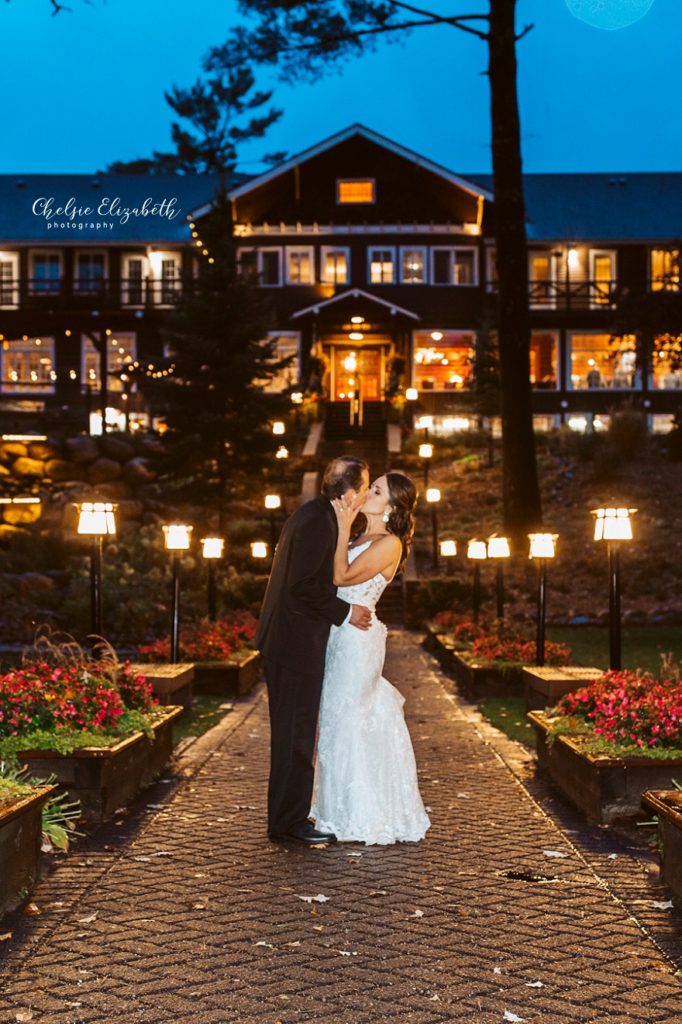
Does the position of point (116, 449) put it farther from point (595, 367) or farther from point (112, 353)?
point (595, 367)

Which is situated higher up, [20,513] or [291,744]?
[20,513]

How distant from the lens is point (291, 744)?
7.77 m

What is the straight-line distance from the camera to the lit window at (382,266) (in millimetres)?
46250

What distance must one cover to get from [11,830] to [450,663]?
13.0 m

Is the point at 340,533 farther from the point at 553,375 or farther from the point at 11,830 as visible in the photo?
the point at 553,375

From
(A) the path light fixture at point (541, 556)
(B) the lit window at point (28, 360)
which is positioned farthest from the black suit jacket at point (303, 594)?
(B) the lit window at point (28, 360)

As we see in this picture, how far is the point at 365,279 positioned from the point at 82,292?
1029cm

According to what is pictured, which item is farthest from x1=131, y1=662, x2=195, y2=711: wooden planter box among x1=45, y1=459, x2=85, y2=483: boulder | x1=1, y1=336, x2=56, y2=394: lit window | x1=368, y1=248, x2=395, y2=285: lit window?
x1=1, y1=336, x2=56, y2=394: lit window

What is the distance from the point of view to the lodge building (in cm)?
4509

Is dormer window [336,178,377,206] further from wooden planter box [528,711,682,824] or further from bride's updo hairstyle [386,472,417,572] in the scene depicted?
wooden planter box [528,711,682,824]

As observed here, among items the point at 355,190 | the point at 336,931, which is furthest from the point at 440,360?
the point at 336,931

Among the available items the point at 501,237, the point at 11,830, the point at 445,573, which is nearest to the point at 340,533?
the point at 11,830

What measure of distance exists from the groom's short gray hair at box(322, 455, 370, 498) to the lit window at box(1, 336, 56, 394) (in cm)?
4054

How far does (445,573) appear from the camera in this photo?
28.5 metres
